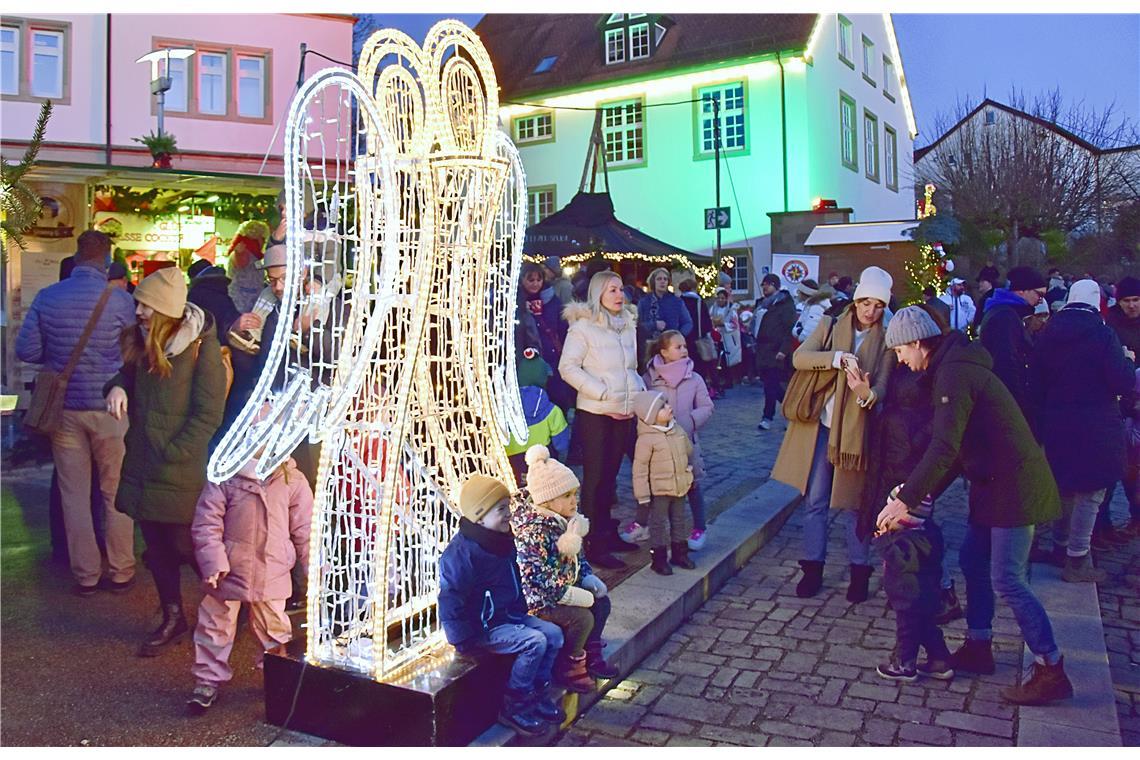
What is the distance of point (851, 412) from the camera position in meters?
5.70

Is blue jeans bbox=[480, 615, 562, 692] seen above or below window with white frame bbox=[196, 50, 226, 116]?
below

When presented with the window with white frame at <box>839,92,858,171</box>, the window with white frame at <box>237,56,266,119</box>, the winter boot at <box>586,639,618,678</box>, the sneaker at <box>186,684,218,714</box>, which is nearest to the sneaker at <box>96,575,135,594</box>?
the sneaker at <box>186,684,218,714</box>

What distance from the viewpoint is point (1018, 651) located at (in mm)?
5164

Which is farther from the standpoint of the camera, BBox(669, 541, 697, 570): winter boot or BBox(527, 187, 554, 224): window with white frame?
BBox(527, 187, 554, 224): window with white frame

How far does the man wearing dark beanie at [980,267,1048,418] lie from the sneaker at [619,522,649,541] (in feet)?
8.25

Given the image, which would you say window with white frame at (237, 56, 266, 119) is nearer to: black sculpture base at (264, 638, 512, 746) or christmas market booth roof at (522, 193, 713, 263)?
christmas market booth roof at (522, 193, 713, 263)

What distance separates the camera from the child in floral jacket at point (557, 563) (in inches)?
168

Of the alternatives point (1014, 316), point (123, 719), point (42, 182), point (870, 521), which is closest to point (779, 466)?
point (870, 521)

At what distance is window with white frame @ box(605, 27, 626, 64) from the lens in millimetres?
29219

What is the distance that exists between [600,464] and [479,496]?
2645 millimetres

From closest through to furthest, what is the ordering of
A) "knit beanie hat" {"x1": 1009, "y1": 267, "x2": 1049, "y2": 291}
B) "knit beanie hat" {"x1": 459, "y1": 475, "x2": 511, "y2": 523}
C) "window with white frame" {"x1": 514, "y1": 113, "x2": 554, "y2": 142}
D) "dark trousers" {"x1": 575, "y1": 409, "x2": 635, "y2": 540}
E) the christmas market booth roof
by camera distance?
"knit beanie hat" {"x1": 459, "y1": 475, "x2": 511, "y2": 523}
"dark trousers" {"x1": 575, "y1": 409, "x2": 635, "y2": 540}
"knit beanie hat" {"x1": 1009, "y1": 267, "x2": 1049, "y2": 291}
the christmas market booth roof
"window with white frame" {"x1": 514, "y1": 113, "x2": 554, "y2": 142}

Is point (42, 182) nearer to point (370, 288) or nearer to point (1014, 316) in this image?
point (370, 288)

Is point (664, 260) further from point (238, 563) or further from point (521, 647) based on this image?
point (521, 647)

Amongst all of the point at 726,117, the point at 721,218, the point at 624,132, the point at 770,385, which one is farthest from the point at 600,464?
the point at 624,132
